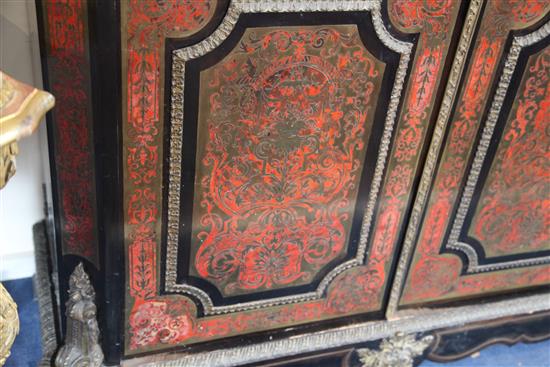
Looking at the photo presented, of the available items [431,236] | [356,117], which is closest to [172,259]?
[356,117]

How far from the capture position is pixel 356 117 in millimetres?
1142

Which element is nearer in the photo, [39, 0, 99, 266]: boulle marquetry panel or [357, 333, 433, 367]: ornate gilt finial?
[39, 0, 99, 266]: boulle marquetry panel

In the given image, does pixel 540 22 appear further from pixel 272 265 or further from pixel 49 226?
pixel 49 226

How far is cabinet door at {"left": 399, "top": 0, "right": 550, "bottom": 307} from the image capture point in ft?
A: 3.75

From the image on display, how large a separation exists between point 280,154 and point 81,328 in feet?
1.66

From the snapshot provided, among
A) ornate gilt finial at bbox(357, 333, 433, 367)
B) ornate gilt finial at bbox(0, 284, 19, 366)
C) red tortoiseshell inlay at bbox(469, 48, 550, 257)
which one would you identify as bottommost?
ornate gilt finial at bbox(357, 333, 433, 367)

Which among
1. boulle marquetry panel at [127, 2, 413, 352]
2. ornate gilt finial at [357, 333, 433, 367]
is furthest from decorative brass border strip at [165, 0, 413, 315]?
ornate gilt finial at [357, 333, 433, 367]

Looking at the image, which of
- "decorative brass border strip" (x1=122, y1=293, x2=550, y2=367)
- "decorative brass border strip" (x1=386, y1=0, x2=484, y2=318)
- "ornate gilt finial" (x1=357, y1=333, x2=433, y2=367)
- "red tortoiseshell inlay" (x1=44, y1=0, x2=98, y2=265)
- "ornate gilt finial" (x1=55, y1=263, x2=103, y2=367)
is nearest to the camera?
"red tortoiseshell inlay" (x1=44, y1=0, x2=98, y2=265)

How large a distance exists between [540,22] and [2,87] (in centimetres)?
89

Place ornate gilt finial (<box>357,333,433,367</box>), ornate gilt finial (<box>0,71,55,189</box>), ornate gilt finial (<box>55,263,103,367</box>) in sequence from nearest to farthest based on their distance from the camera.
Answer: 1. ornate gilt finial (<box>0,71,55,189</box>)
2. ornate gilt finial (<box>55,263,103,367</box>)
3. ornate gilt finial (<box>357,333,433,367</box>)

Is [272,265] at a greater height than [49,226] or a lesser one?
greater

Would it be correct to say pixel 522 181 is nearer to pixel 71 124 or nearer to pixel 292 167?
pixel 292 167

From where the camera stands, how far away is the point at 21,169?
4.88 feet

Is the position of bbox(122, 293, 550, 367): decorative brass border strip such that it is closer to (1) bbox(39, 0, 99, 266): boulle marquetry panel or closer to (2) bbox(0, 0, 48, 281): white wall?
(1) bbox(39, 0, 99, 266): boulle marquetry panel
